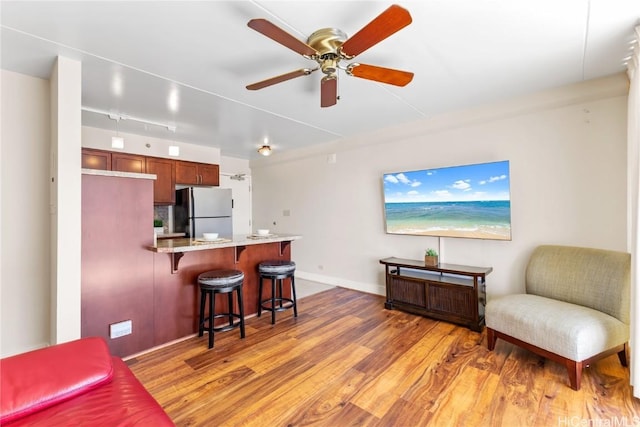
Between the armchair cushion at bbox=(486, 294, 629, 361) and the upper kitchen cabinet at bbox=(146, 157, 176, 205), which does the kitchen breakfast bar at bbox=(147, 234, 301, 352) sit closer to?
the upper kitchen cabinet at bbox=(146, 157, 176, 205)

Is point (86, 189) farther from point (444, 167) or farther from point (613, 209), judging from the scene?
point (613, 209)

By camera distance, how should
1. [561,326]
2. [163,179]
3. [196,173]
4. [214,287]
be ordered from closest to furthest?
[561,326], [214,287], [163,179], [196,173]

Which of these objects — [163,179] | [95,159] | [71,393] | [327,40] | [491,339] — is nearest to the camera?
[71,393]

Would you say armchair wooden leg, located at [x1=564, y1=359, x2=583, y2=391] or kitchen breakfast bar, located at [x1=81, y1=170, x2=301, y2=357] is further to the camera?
kitchen breakfast bar, located at [x1=81, y1=170, x2=301, y2=357]

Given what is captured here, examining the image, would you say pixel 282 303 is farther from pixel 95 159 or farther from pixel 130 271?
pixel 95 159

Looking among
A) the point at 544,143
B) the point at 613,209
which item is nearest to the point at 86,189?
the point at 544,143

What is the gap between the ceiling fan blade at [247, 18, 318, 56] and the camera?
Answer: 4.59 feet

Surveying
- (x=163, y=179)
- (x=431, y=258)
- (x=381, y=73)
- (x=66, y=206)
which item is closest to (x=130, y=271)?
(x=66, y=206)

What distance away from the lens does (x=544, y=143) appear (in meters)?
2.97

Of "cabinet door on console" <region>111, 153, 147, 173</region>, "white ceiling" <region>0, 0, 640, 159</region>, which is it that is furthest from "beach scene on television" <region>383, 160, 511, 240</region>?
"cabinet door on console" <region>111, 153, 147, 173</region>

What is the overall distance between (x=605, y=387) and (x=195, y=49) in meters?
3.83

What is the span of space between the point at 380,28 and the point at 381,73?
0.48 m

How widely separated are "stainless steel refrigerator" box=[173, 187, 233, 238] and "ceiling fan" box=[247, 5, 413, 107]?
308 cm

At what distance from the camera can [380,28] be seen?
1.47 m
